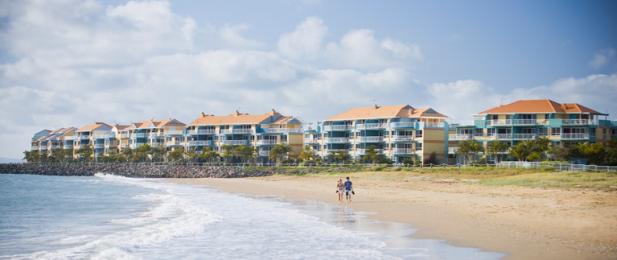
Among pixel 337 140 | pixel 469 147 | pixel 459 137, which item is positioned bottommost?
pixel 469 147

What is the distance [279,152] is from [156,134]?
38.4 m

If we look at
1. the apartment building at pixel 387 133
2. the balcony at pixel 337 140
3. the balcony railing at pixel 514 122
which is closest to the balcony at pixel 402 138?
the apartment building at pixel 387 133

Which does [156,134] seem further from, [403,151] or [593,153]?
[593,153]

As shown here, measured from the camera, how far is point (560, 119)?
65.6 meters

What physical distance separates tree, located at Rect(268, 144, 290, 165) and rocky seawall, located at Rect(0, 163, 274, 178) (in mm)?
5310

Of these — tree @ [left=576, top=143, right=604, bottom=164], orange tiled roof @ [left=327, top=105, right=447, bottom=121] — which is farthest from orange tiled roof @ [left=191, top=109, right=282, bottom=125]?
tree @ [left=576, top=143, right=604, bottom=164]

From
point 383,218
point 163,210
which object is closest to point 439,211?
point 383,218

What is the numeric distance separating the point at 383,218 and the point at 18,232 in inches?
553

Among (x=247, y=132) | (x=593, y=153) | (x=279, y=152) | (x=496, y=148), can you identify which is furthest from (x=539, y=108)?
(x=247, y=132)

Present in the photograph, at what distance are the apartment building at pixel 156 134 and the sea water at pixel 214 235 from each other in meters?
79.1

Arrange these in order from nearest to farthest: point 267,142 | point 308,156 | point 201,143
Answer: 1. point 308,156
2. point 267,142
3. point 201,143

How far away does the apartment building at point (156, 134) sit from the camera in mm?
110125

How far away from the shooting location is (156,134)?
4550 inches

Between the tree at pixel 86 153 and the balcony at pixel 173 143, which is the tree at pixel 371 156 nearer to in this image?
the balcony at pixel 173 143
